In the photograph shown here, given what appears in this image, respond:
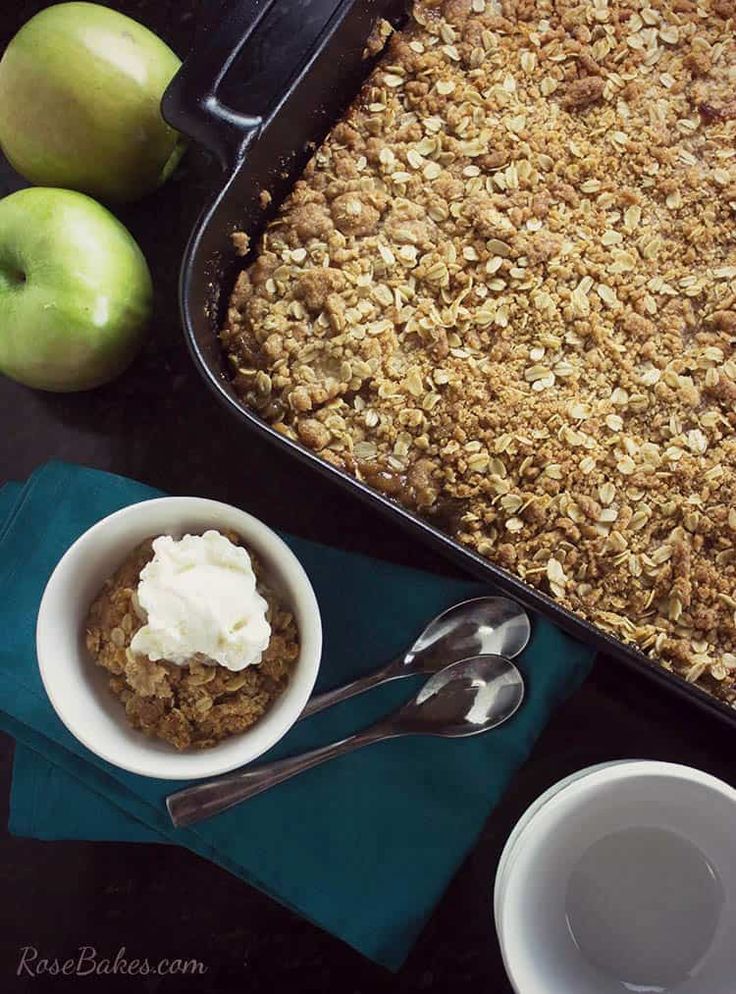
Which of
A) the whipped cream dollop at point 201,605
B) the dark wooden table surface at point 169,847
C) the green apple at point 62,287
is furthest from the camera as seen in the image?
the dark wooden table surface at point 169,847

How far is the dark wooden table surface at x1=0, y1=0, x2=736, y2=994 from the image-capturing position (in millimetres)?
1284

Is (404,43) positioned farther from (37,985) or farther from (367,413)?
(37,985)

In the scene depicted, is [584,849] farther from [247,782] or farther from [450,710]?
[247,782]

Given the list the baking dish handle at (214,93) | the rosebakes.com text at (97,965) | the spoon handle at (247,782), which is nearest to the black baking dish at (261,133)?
the baking dish handle at (214,93)

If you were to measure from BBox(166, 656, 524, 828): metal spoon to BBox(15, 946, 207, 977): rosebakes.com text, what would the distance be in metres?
0.26

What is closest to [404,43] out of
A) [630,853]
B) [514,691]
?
[514,691]

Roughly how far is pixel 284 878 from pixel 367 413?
1.70 ft

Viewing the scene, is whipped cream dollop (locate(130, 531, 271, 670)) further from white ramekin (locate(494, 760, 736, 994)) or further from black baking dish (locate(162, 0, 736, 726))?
white ramekin (locate(494, 760, 736, 994))

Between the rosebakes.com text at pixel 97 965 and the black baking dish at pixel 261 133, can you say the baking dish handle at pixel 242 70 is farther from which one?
the rosebakes.com text at pixel 97 965

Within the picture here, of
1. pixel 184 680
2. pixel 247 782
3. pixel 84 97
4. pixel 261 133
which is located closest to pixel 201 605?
pixel 184 680

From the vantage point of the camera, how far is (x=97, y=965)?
1.30 m

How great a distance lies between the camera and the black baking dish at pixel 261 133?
1.07 metres

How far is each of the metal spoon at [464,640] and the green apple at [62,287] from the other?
46 cm

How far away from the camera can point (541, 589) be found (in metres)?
1.12
